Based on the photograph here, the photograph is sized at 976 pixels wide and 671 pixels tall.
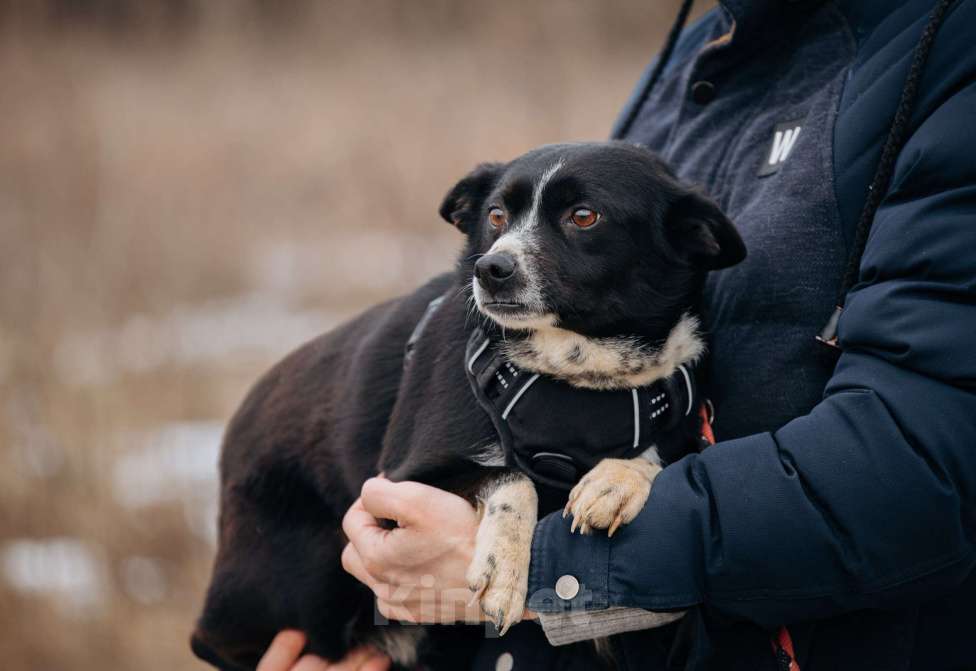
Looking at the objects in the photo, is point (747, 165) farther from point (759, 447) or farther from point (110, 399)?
point (110, 399)

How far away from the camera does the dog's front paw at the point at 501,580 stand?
60.7 inches

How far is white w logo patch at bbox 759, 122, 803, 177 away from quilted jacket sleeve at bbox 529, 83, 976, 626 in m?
0.28

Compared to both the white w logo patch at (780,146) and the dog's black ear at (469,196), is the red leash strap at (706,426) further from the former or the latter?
the dog's black ear at (469,196)

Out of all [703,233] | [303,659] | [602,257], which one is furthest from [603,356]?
[303,659]

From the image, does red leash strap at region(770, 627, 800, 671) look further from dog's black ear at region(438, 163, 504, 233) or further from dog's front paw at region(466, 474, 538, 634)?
dog's black ear at region(438, 163, 504, 233)

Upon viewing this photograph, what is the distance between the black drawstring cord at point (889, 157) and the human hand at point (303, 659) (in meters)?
1.26

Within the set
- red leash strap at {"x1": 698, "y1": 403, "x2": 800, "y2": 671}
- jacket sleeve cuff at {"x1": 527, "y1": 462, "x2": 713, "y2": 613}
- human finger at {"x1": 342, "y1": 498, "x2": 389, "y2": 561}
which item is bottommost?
red leash strap at {"x1": 698, "y1": 403, "x2": 800, "y2": 671}

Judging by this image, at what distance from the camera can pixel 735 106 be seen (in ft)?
6.35

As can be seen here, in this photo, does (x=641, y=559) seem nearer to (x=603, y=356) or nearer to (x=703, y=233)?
(x=603, y=356)

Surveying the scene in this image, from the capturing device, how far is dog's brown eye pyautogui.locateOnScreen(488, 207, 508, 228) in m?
2.08

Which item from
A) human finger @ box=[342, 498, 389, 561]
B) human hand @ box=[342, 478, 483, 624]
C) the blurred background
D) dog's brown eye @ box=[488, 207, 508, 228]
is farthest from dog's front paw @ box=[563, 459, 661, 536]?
the blurred background

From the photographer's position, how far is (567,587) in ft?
4.82

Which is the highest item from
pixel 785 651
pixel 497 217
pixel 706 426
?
pixel 497 217

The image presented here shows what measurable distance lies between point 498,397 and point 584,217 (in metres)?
0.43
